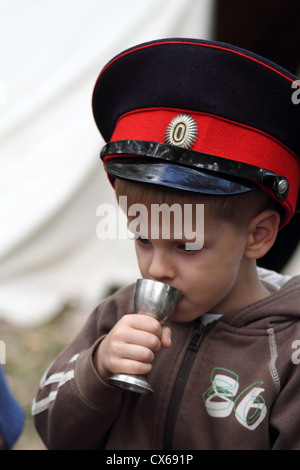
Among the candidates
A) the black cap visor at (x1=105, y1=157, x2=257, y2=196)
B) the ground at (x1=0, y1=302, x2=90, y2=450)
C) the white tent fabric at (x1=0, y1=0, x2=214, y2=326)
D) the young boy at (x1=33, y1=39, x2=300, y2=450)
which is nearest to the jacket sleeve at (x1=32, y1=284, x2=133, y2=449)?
the young boy at (x1=33, y1=39, x2=300, y2=450)

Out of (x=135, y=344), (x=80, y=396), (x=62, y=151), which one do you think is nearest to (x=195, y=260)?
(x=135, y=344)

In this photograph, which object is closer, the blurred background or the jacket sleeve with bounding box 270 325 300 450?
the jacket sleeve with bounding box 270 325 300 450

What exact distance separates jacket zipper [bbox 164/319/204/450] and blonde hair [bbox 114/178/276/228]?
33cm

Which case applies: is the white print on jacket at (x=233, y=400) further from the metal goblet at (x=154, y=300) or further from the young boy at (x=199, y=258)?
the metal goblet at (x=154, y=300)

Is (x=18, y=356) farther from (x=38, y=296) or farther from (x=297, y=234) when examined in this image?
(x=297, y=234)

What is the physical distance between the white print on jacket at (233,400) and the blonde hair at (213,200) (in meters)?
0.38

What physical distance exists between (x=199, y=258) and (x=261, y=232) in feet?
0.62

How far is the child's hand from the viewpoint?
1.24m

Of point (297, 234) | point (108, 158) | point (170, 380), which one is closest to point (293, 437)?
point (170, 380)

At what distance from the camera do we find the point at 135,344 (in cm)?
126

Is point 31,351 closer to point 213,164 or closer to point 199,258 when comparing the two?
point 199,258

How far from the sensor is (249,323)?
1.42m

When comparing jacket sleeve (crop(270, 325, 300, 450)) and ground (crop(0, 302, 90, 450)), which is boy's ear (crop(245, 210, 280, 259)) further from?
ground (crop(0, 302, 90, 450))

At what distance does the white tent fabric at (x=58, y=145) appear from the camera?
3.28 metres
